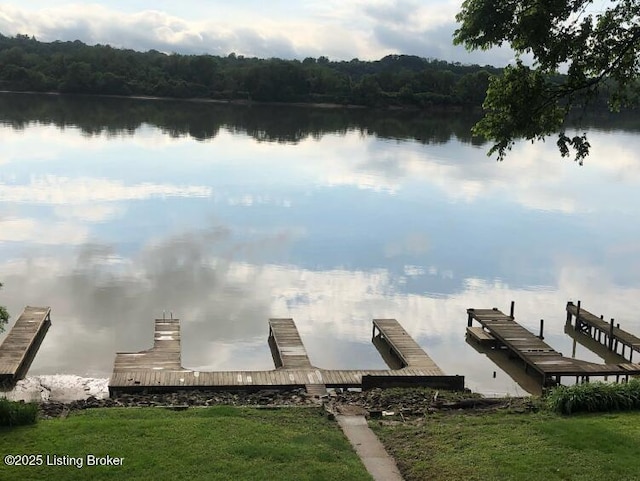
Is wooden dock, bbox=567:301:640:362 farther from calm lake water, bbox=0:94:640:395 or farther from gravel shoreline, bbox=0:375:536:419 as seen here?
gravel shoreline, bbox=0:375:536:419

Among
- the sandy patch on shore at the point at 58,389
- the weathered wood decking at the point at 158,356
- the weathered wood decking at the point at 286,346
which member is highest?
the weathered wood decking at the point at 286,346

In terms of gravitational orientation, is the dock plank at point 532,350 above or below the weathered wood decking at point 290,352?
above

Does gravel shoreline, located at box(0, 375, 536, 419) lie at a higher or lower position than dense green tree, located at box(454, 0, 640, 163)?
lower

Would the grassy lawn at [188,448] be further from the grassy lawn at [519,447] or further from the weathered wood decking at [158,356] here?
the weathered wood decking at [158,356]

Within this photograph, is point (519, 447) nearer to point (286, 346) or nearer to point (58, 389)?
point (286, 346)

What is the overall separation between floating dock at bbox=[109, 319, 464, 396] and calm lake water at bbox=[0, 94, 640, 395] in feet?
4.04

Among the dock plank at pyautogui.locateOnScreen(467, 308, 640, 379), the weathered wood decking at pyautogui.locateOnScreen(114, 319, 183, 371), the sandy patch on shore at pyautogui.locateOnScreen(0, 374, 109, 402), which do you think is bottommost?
the sandy patch on shore at pyautogui.locateOnScreen(0, 374, 109, 402)

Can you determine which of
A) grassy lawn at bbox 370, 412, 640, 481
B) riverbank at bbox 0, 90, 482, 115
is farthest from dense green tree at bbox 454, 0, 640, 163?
riverbank at bbox 0, 90, 482, 115

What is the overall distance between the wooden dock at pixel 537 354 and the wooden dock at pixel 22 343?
56.9 feet

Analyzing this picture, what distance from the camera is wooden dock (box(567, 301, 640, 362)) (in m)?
27.8

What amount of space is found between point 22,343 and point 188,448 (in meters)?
13.8

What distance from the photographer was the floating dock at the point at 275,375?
20594 mm

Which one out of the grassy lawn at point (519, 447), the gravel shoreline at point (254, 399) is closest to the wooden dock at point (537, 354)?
the gravel shoreline at point (254, 399)

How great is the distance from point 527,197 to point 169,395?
4708 cm
